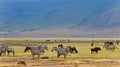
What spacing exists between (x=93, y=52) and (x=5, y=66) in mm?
27068

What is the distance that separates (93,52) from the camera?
57656 millimetres

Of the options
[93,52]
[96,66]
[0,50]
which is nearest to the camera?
[96,66]

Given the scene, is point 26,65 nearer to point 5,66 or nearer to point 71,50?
point 5,66

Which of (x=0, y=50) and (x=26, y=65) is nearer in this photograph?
(x=26, y=65)

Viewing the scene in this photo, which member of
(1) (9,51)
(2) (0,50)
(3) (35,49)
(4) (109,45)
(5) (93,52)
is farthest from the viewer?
(4) (109,45)

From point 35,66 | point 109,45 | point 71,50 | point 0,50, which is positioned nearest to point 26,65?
point 35,66

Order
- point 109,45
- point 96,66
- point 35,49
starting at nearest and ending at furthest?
1. point 96,66
2. point 35,49
3. point 109,45

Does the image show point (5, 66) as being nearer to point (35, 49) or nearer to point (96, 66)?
point (96, 66)

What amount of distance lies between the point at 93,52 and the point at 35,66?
25584 millimetres

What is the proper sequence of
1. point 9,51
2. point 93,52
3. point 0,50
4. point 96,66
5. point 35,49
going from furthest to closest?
point 93,52, point 9,51, point 0,50, point 35,49, point 96,66

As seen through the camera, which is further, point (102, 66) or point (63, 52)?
point (63, 52)

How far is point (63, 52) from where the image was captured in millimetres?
46125


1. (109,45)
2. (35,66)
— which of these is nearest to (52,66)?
(35,66)

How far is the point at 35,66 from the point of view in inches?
1300
